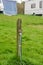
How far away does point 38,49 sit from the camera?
7.90 meters

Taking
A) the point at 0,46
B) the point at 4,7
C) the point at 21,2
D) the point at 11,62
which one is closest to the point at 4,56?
the point at 11,62

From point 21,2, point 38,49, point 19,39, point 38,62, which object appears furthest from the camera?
point 21,2

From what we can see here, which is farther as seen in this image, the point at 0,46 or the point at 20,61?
the point at 0,46

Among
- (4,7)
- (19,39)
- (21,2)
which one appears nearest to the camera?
(19,39)

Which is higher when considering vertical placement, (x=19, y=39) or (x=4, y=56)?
(x=19, y=39)

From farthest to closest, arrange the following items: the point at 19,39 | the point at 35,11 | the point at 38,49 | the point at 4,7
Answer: the point at 35,11 < the point at 4,7 < the point at 38,49 < the point at 19,39

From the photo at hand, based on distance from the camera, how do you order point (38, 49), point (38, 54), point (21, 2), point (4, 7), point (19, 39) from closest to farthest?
1. point (19, 39)
2. point (38, 54)
3. point (38, 49)
4. point (4, 7)
5. point (21, 2)

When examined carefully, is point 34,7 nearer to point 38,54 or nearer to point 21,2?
point 21,2

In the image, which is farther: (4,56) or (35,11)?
(35,11)

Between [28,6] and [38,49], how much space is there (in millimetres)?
27683

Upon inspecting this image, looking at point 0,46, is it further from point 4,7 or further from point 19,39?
point 4,7

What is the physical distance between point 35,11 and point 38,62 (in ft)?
92.2

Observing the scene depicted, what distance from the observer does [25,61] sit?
19.6 ft

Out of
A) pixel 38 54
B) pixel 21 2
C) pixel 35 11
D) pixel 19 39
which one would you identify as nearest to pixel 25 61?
pixel 19 39
